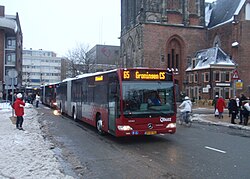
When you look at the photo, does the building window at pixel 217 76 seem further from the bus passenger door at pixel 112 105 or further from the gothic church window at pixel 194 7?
the bus passenger door at pixel 112 105

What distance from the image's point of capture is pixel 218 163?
26.8ft

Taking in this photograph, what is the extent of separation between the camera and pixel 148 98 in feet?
37.0

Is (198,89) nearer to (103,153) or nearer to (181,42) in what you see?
(181,42)

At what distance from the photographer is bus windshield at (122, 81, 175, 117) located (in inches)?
436

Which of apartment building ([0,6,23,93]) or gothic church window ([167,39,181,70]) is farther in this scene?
gothic church window ([167,39,181,70])

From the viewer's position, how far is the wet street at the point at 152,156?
725 centimetres

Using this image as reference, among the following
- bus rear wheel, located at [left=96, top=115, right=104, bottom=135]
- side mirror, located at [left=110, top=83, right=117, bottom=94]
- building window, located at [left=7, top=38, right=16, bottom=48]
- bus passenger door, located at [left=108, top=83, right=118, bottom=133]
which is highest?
building window, located at [left=7, top=38, right=16, bottom=48]

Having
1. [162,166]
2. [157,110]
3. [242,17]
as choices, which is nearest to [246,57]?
[242,17]

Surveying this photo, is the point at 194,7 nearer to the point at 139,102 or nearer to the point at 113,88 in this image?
the point at 113,88

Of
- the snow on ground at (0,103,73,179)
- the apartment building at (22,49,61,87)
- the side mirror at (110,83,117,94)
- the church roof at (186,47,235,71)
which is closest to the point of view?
the snow on ground at (0,103,73,179)

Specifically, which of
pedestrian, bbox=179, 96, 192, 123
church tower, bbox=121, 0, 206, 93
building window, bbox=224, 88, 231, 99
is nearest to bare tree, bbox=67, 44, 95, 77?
church tower, bbox=121, 0, 206, 93

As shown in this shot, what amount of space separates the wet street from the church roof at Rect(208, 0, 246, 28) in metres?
49.4

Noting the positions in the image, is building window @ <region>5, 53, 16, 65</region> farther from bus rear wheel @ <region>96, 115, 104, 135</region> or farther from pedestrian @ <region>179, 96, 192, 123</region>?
bus rear wheel @ <region>96, 115, 104, 135</region>

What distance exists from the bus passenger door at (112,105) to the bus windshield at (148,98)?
1.64ft
